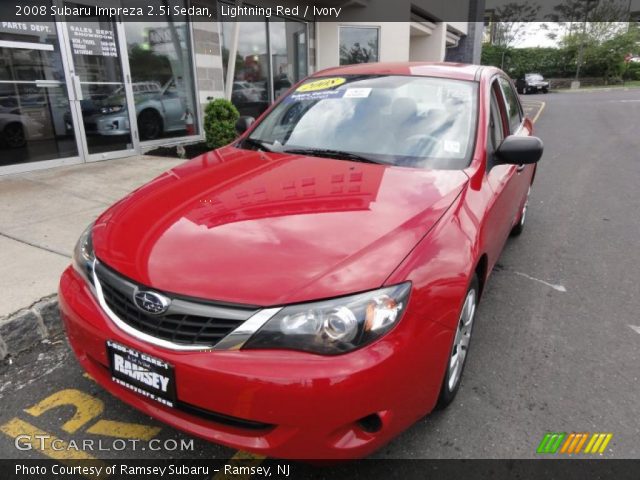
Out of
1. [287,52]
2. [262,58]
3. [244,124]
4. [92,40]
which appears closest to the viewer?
[244,124]

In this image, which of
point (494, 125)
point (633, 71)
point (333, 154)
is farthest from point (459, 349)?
point (633, 71)

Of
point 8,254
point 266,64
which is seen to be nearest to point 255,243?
point 8,254

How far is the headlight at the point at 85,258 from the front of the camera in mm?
2059

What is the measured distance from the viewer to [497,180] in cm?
283

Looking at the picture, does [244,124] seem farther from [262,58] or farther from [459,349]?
[262,58]

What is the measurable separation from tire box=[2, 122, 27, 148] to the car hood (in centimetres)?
484

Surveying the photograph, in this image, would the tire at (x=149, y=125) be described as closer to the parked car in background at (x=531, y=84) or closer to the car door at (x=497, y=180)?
the car door at (x=497, y=180)

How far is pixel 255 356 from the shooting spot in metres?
1.58

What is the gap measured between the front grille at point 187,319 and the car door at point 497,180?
145 cm

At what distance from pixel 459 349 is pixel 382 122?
4.64 feet

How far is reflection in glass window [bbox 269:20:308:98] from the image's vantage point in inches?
434

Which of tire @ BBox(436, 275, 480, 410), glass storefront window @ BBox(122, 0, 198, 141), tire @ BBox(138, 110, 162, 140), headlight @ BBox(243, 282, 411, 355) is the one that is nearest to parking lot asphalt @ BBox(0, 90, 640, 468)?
tire @ BBox(436, 275, 480, 410)

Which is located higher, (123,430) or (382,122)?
(382,122)

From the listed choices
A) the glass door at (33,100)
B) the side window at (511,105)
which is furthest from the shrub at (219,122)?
the side window at (511,105)
